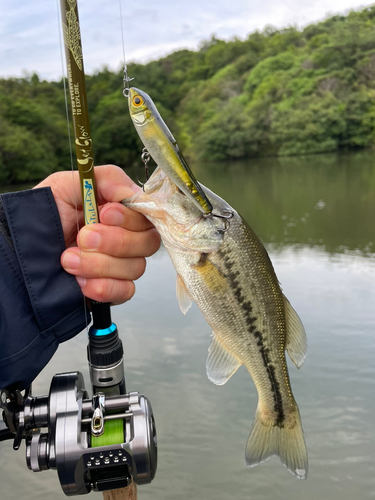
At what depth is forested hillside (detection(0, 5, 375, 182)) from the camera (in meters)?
22.1

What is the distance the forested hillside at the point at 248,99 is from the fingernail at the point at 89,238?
61.6 feet

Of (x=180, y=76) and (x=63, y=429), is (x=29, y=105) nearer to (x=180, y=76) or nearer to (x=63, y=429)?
(x=63, y=429)

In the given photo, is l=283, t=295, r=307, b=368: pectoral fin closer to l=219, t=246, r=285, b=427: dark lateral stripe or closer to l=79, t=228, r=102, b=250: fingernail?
l=219, t=246, r=285, b=427: dark lateral stripe

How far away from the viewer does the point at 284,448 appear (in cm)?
121

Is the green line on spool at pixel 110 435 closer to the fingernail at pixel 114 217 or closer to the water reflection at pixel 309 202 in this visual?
the fingernail at pixel 114 217

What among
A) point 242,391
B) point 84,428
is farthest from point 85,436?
point 242,391

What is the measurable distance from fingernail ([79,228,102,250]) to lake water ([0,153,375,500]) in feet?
9.23

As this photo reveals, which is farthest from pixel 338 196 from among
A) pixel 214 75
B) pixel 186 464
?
pixel 214 75

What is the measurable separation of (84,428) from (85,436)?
0.08 feet

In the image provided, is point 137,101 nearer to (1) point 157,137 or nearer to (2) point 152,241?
(1) point 157,137

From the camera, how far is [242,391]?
4.38 metres

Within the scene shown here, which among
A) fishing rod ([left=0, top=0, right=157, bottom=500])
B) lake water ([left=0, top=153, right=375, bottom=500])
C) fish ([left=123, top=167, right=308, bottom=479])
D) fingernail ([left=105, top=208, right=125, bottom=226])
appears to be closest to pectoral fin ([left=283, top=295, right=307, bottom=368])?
fish ([left=123, top=167, right=308, bottom=479])

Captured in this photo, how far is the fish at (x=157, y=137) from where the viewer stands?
0.78 m

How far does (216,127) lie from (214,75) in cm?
1147
